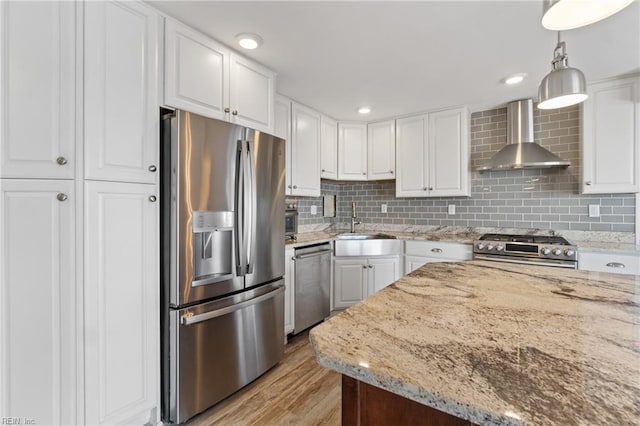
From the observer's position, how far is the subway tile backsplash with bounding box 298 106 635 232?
108 inches

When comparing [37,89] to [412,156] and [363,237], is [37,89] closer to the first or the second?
[363,237]

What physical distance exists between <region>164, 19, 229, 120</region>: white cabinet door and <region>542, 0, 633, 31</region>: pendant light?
5.48 ft

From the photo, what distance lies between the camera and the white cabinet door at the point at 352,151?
144 inches

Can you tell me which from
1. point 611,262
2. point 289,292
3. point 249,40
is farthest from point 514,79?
point 289,292

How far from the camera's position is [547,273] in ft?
4.44

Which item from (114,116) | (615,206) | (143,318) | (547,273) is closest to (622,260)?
(615,206)

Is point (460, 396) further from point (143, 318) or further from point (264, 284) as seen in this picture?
point (264, 284)

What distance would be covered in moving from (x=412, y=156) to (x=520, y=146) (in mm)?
1033

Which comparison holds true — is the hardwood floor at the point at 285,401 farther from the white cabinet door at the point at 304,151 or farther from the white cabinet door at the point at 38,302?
the white cabinet door at the point at 304,151

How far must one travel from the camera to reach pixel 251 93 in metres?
2.14

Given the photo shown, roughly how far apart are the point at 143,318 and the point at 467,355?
1537 mm

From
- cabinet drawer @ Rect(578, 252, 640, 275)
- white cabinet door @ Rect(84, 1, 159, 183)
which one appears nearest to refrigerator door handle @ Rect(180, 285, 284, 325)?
white cabinet door @ Rect(84, 1, 159, 183)

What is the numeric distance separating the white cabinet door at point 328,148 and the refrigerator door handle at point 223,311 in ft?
5.51

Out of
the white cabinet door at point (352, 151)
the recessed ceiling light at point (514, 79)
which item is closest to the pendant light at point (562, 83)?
the recessed ceiling light at point (514, 79)
